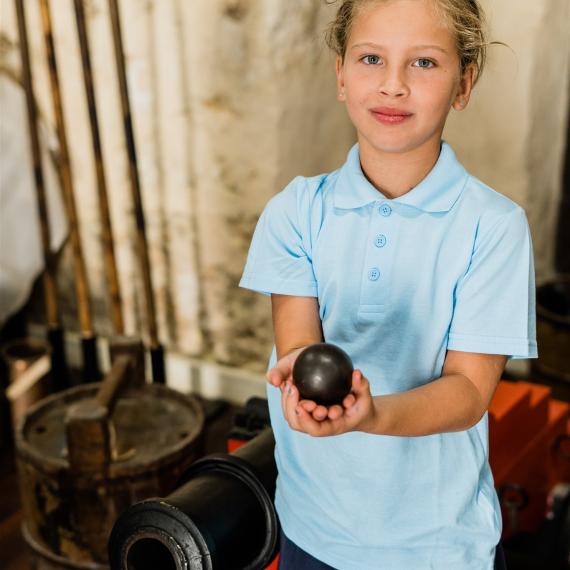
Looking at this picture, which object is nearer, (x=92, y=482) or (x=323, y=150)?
(x=92, y=482)

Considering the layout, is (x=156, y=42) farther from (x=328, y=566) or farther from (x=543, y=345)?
(x=328, y=566)

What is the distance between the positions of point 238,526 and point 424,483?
301mm

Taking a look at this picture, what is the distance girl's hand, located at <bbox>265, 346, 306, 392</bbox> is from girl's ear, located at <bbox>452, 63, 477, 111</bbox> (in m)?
0.39

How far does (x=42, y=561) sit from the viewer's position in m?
1.97

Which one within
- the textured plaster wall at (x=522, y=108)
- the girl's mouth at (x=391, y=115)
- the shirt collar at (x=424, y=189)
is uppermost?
the girl's mouth at (x=391, y=115)

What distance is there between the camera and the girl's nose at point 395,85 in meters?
0.96

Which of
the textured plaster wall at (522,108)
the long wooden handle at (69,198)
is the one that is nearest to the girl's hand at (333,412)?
the long wooden handle at (69,198)

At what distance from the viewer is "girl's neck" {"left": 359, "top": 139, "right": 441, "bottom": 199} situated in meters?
1.05

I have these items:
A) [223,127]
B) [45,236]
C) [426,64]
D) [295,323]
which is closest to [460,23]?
[426,64]

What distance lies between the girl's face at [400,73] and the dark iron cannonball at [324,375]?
1.08 feet

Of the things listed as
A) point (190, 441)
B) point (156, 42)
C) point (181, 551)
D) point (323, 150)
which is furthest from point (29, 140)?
point (181, 551)

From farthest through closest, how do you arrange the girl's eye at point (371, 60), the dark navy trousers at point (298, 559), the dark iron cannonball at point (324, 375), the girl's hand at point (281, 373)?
the dark navy trousers at point (298, 559) < the girl's eye at point (371, 60) < the girl's hand at point (281, 373) < the dark iron cannonball at point (324, 375)

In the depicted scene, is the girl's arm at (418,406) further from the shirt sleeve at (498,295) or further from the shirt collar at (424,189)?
the shirt collar at (424,189)

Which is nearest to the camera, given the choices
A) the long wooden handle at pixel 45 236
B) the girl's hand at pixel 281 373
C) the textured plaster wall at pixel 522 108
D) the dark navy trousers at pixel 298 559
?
the girl's hand at pixel 281 373
